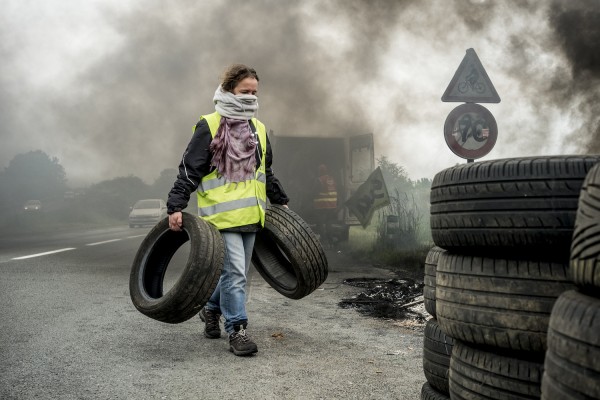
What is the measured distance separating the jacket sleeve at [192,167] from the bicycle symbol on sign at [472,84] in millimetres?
4926

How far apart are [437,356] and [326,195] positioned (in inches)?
515

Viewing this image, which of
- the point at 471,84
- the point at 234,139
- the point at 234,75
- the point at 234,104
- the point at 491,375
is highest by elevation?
the point at 471,84

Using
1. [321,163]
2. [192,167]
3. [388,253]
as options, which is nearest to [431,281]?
[192,167]

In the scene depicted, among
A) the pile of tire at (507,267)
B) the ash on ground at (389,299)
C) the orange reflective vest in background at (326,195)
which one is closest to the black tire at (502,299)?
the pile of tire at (507,267)

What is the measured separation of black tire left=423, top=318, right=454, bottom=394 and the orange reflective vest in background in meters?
12.8

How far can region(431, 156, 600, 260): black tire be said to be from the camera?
2.53 meters

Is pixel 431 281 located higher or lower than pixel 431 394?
higher

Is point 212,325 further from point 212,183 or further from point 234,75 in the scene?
point 234,75

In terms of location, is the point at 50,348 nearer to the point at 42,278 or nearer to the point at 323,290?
the point at 323,290


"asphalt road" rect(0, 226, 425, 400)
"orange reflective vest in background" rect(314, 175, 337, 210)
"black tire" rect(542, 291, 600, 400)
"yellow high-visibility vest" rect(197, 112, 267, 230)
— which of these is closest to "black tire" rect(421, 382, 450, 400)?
"asphalt road" rect(0, 226, 425, 400)

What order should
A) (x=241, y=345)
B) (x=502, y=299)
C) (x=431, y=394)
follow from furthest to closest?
(x=241, y=345) < (x=431, y=394) < (x=502, y=299)

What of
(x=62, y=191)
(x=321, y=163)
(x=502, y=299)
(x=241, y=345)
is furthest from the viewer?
(x=62, y=191)

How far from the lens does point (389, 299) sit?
732 centimetres

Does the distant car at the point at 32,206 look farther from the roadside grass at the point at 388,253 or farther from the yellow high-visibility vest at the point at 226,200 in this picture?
the yellow high-visibility vest at the point at 226,200
